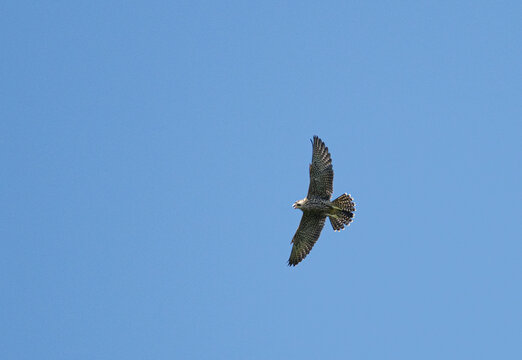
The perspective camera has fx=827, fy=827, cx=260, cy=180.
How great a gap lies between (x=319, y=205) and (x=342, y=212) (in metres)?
0.80

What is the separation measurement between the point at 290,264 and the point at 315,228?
1.45 meters

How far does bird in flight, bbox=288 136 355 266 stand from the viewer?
24562 millimetres

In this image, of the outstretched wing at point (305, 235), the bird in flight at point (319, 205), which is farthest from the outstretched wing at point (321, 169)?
the outstretched wing at point (305, 235)

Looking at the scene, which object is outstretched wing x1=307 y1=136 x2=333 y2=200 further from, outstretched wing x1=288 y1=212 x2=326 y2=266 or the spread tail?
outstretched wing x1=288 y1=212 x2=326 y2=266

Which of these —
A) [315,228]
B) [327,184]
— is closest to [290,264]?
[315,228]

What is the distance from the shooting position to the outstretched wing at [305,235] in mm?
25547

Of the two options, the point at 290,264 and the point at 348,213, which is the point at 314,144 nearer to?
the point at 348,213

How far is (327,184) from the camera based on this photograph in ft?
80.8

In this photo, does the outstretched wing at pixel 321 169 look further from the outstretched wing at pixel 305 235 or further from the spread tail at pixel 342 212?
the outstretched wing at pixel 305 235

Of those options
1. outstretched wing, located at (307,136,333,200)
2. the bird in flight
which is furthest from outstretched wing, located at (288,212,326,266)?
outstretched wing, located at (307,136,333,200)

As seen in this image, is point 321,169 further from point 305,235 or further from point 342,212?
point 305,235

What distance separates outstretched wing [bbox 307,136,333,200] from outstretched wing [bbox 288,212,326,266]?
1163 mm

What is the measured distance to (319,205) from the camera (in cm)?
2488

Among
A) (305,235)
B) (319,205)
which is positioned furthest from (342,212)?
(305,235)
